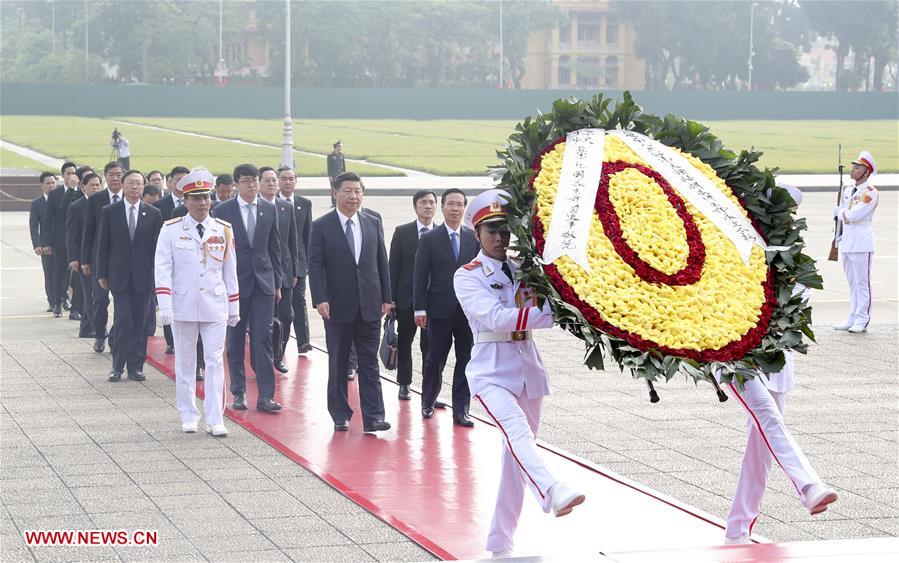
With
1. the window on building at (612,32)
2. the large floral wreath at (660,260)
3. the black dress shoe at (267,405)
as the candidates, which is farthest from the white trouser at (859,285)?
the window on building at (612,32)

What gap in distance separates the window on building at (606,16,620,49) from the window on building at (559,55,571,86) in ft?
13.3

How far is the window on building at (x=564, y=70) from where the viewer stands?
100 meters

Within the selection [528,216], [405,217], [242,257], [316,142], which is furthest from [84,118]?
[528,216]

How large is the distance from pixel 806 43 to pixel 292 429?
118 metres

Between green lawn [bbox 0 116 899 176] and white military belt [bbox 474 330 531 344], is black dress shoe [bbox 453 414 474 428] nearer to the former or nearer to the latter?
white military belt [bbox 474 330 531 344]

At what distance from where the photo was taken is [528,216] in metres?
5.82

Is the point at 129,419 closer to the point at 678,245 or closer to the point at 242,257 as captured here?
the point at 242,257

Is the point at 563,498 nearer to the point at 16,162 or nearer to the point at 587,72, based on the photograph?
the point at 16,162

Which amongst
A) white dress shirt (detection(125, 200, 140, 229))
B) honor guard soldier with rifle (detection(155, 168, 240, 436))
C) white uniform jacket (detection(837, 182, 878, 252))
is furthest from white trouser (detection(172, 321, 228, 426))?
white uniform jacket (detection(837, 182, 878, 252))

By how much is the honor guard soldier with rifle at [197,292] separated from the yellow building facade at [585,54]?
92.2m

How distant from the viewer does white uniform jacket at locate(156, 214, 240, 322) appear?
955 centimetres

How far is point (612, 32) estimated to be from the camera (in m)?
104

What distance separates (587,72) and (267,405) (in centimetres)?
9302
